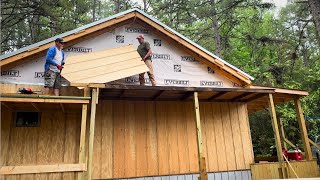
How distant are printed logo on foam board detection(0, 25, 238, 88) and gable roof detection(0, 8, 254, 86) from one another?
16cm

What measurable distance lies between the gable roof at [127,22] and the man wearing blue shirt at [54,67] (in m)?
0.66

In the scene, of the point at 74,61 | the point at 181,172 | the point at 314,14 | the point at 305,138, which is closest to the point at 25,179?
the point at 74,61

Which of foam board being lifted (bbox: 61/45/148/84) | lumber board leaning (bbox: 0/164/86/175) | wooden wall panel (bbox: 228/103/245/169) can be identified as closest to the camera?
lumber board leaning (bbox: 0/164/86/175)

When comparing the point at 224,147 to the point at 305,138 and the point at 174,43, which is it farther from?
the point at 174,43

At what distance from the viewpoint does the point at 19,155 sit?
7062 millimetres

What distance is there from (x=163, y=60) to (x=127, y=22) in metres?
1.69

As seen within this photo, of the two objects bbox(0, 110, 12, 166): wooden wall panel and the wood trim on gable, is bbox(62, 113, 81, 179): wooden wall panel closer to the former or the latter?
bbox(0, 110, 12, 166): wooden wall panel

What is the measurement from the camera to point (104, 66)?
748 cm

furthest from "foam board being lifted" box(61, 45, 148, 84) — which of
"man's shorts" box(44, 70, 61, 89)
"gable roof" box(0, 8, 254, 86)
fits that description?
"gable roof" box(0, 8, 254, 86)

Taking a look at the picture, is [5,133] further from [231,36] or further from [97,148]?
[231,36]

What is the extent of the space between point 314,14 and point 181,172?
6924 millimetres

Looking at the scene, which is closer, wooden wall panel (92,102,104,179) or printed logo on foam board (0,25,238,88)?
wooden wall panel (92,102,104,179)

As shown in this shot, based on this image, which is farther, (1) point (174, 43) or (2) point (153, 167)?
(1) point (174, 43)

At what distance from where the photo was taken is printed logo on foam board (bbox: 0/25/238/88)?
830 cm
